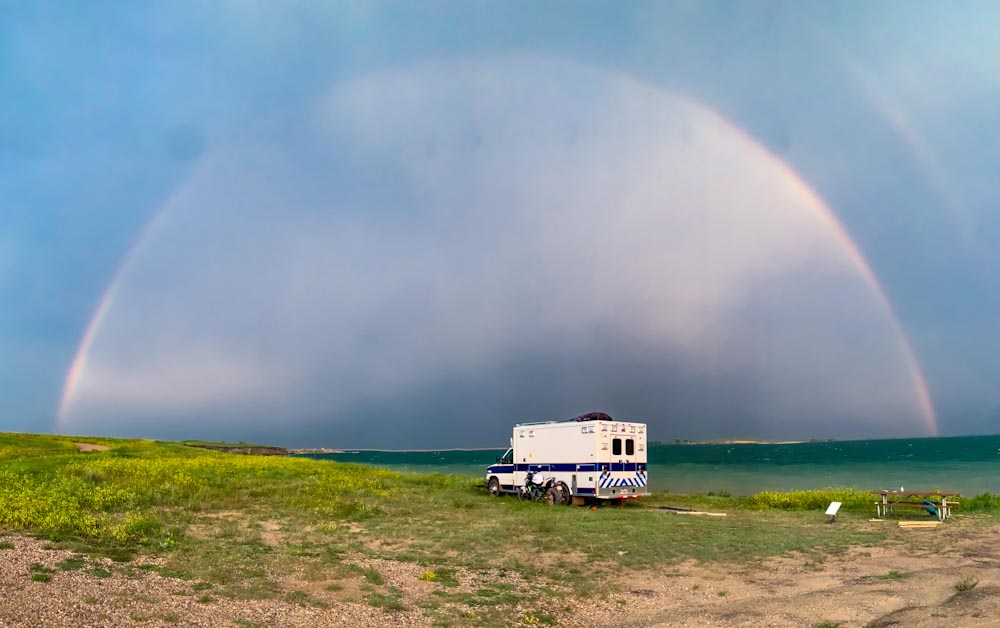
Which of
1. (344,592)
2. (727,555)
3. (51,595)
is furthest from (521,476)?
(51,595)

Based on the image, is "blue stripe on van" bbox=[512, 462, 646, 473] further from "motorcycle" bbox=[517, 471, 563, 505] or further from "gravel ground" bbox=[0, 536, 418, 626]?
"gravel ground" bbox=[0, 536, 418, 626]

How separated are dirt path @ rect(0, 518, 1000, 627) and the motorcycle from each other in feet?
50.1

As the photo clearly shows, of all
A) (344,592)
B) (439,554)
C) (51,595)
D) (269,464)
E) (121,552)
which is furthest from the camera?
(269,464)

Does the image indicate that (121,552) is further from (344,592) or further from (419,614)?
(419,614)

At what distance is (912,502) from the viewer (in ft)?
96.0

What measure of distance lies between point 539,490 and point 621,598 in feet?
64.2

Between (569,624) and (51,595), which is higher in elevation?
(51,595)

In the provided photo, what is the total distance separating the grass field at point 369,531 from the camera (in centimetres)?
1412

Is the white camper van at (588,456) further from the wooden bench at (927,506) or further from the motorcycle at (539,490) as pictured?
the wooden bench at (927,506)

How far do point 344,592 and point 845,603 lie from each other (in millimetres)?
9824

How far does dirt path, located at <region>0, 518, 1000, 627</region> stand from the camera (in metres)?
10.8

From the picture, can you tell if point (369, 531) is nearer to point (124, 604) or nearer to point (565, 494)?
point (124, 604)

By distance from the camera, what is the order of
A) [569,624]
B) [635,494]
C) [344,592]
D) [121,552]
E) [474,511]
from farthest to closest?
1. [635,494]
2. [474,511]
3. [121,552]
4. [344,592]
5. [569,624]

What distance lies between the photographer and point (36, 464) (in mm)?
29906
